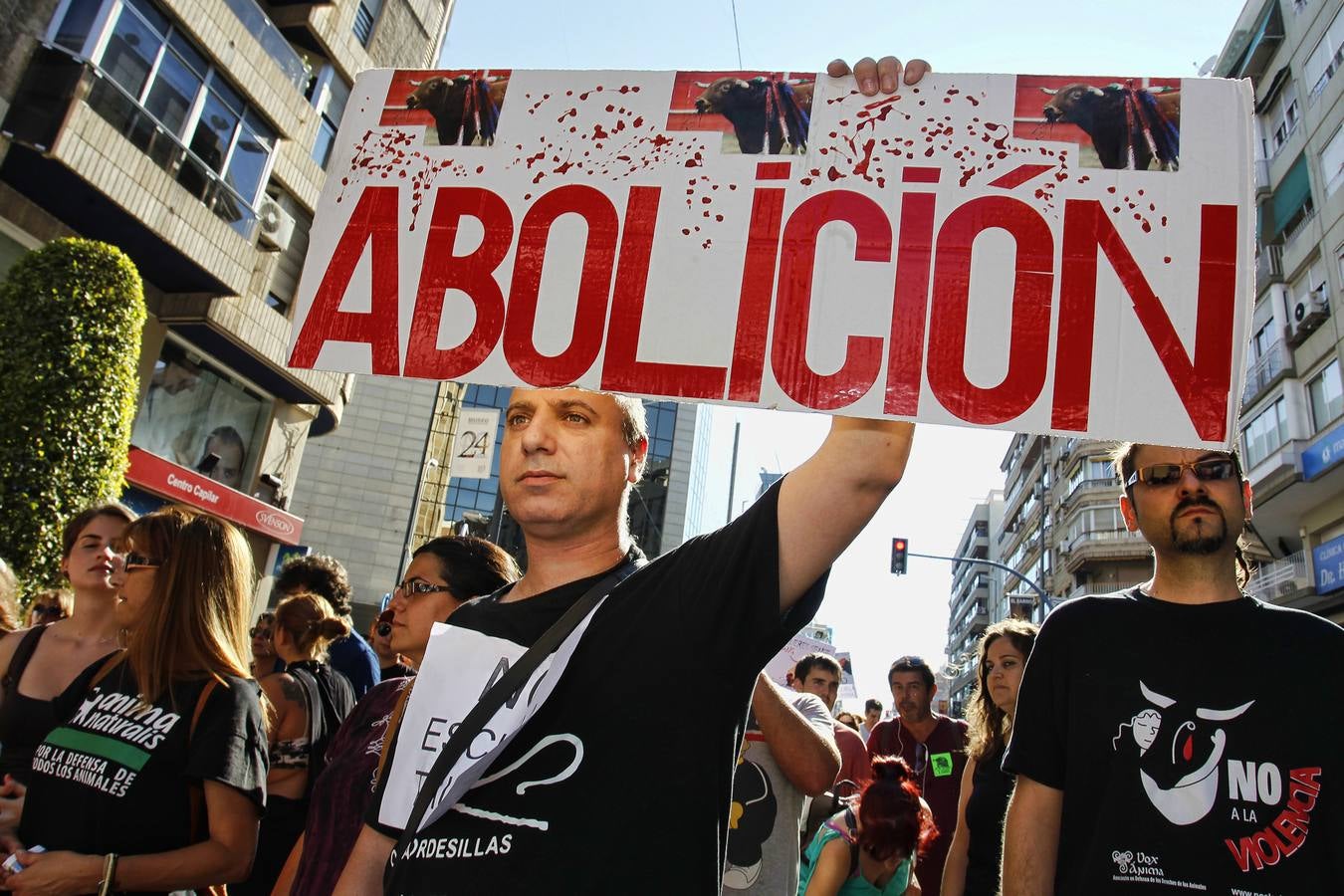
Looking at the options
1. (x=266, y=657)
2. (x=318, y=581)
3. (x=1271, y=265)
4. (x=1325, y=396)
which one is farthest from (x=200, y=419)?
(x=1271, y=265)

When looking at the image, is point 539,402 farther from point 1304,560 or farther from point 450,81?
point 1304,560

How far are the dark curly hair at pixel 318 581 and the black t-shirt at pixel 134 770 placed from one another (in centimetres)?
215

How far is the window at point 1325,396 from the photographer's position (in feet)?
64.9

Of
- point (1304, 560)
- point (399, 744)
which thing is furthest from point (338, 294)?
point (1304, 560)

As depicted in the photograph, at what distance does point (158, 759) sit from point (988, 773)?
10.1 ft

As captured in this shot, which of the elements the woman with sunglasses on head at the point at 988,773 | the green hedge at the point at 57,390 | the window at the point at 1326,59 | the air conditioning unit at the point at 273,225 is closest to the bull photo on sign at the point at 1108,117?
the woman with sunglasses on head at the point at 988,773

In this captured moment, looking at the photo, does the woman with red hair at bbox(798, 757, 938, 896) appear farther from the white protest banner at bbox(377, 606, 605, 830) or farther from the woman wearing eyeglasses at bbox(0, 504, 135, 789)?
the woman wearing eyeglasses at bbox(0, 504, 135, 789)

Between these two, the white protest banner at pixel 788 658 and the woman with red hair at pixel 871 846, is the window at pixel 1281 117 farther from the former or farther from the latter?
the woman with red hair at pixel 871 846

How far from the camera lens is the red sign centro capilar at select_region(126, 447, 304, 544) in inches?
529

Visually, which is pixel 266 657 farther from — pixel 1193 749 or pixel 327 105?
pixel 327 105

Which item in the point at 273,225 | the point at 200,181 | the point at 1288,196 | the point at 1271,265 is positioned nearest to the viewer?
the point at 200,181

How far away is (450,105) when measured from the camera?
2105 millimetres

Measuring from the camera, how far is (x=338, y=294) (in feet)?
6.60

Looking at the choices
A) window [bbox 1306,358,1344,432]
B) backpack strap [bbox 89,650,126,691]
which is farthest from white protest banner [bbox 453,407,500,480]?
backpack strap [bbox 89,650,126,691]
